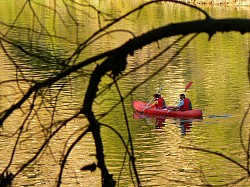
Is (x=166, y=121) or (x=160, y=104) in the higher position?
(x=160, y=104)

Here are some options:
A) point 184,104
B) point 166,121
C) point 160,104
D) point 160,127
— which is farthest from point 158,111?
point 160,127

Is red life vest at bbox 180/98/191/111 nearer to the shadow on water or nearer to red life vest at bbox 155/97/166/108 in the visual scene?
the shadow on water

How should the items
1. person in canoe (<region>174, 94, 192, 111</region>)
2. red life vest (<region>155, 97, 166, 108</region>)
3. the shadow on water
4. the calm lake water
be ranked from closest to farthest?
the calm lake water < the shadow on water < person in canoe (<region>174, 94, 192, 111</region>) < red life vest (<region>155, 97, 166, 108</region>)

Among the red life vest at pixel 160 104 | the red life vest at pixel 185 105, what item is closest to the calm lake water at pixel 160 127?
the red life vest at pixel 185 105

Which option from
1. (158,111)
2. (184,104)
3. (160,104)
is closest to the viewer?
(184,104)

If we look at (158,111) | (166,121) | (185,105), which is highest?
(185,105)

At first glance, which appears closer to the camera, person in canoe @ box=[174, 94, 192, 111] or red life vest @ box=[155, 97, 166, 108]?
person in canoe @ box=[174, 94, 192, 111]

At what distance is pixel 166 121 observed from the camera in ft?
59.3

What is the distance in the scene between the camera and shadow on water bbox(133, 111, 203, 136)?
671 inches

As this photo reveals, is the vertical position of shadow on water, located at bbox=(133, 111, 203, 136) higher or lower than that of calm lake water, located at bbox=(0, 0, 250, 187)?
lower

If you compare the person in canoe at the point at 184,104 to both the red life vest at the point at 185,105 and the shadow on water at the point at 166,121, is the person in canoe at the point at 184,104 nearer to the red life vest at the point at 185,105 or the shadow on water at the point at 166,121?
the red life vest at the point at 185,105

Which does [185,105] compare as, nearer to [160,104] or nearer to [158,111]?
[158,111]

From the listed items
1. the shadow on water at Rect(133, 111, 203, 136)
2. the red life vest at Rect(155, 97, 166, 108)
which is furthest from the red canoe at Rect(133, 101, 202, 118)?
the red life vest at Rect(155, 97, 166, 108)

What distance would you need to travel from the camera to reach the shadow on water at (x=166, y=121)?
17.0 meters
